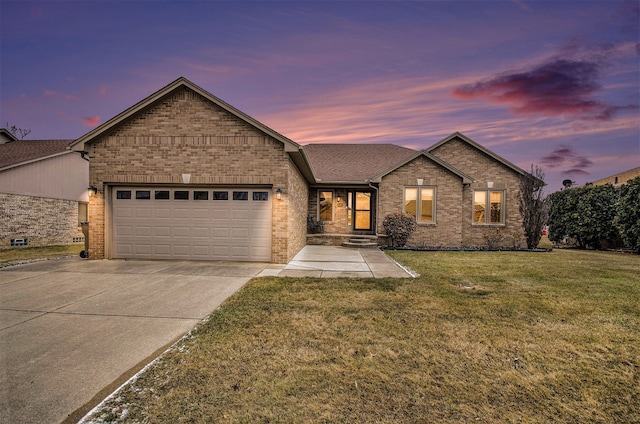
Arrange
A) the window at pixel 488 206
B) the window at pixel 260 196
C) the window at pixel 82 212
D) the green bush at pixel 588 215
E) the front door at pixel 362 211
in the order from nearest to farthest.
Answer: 1. the window at pixel 260 196
2. the green bush at pixel 588 215
3. the window at pixel 488 206
4. the front door at pixel 362 211
5. the window at pixel 82 212

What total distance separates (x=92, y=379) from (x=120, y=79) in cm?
1787

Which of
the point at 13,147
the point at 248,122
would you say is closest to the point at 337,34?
the point at 248,122

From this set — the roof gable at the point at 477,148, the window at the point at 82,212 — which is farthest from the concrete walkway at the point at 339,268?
the window at the point at 82,212

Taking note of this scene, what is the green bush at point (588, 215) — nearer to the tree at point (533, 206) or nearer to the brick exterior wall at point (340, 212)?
the tree at point (533, 206)

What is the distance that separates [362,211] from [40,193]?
1823 centimetres

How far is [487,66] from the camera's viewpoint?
1400 cm

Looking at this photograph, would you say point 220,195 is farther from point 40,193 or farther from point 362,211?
point 40,193

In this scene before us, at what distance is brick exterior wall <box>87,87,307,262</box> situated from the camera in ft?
31.6

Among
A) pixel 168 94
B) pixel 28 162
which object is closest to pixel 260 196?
pixel 168 94

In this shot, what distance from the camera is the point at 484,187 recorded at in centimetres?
1617

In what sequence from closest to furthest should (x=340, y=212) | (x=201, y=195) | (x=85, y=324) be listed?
(x=85, y=324), (x=201, y=195), (x=340, y=212)

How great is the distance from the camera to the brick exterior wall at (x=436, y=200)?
1498 centimetres

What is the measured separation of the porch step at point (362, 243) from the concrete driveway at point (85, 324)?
7.41 meters

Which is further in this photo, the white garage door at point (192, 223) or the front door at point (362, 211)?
the front door at point (362, 211)
